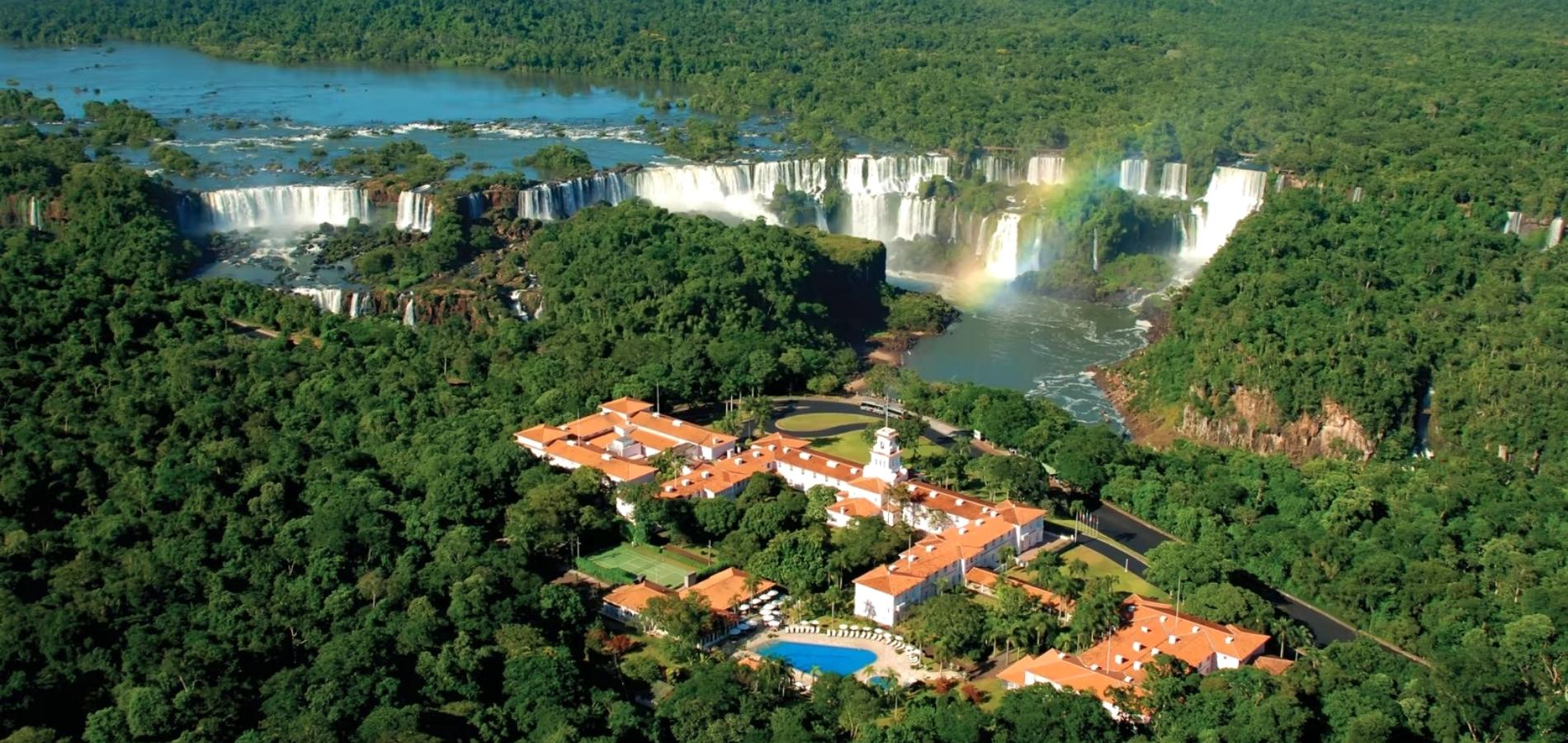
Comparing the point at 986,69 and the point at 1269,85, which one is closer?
the point at 1269,85

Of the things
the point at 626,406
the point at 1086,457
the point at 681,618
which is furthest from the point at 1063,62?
the point at 681,618

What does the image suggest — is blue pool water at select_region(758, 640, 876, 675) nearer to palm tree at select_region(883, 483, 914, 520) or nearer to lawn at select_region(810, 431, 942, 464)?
palm tree at select_region(883, 483, 914, 520)

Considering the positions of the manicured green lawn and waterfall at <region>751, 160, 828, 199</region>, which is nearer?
the manicured green lawn

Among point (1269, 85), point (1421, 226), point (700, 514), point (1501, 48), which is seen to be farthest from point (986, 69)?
point (700, 514)

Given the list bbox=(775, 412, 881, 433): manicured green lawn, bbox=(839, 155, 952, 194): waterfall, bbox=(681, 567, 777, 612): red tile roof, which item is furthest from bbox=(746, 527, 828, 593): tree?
bbox=(839, 155, 952, 194): waterfall

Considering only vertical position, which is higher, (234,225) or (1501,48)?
(1501,48)

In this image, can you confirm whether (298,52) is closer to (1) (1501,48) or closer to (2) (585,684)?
(1) (1501,48)

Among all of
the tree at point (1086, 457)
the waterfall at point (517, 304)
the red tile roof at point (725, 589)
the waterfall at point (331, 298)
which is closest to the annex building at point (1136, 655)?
the red tile roof at point (725, 589)
